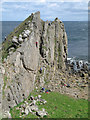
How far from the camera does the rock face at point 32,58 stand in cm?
2659

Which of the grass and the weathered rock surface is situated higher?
the weathered rock surface

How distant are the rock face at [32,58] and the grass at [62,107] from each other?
8.30ft

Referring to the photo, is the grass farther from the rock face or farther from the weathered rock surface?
the rock face

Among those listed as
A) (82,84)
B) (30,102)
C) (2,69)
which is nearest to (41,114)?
(30,102)

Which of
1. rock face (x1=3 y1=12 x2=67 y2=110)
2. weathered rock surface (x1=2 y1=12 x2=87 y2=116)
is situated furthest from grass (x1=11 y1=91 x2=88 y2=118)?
Result: rock face (x1=3 y1=12 x2=67 y2=110)

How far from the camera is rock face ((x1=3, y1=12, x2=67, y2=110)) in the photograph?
87.2 ft

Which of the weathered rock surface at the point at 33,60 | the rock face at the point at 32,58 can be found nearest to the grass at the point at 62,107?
the weathered rock surface at the point at 33,60

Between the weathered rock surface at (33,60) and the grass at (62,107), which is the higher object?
the weathered rock surface at (33,60)

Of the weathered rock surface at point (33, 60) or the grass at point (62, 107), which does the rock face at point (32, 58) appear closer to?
the weathered rock surface at point (33, 60)

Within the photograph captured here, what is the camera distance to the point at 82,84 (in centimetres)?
3728

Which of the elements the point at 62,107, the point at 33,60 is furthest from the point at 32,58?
the point at 62,107

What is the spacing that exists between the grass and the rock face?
2.53m

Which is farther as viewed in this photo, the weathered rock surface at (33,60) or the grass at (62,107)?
the weathered rock surface at (33,60)

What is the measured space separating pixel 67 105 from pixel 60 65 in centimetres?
1555
